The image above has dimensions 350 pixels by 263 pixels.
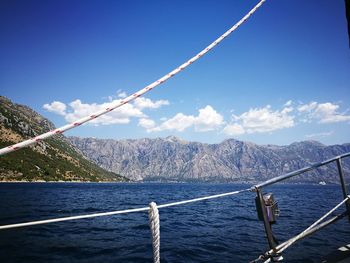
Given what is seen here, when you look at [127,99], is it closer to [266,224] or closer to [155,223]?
[155,223]

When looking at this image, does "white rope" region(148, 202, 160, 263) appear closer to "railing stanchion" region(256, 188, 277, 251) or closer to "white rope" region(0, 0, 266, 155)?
Answer: "white rope" region(0, 0, 266, 155)

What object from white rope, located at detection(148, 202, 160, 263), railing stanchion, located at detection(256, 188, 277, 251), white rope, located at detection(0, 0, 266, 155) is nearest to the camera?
white rope, located at detection(0, 0, 266, 155)

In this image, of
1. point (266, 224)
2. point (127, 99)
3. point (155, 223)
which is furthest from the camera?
point (266, 224)

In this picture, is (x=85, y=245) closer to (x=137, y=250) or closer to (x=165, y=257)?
(x=137, y=250)

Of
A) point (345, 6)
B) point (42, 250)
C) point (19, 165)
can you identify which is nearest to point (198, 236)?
point (42, 250)

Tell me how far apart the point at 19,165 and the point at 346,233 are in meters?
217

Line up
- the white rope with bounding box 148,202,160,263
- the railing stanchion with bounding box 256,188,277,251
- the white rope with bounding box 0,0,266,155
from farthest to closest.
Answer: the railing stanchion with bounding box 256,188,277,251 < the white rope with bounding box 148,202,160,263 < the white rope with bounding box 0,0,266,155

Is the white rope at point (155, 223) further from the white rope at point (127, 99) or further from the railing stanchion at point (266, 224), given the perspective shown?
the railing stanchion at point (266, 224)

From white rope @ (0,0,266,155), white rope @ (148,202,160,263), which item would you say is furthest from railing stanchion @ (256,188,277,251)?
white rope @ (0,0,266,155)

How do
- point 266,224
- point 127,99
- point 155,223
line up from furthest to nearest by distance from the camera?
point 266,224
point 155,223
point 127,99

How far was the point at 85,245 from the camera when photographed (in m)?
15.9

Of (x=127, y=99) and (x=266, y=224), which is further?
(x=266, y=224)

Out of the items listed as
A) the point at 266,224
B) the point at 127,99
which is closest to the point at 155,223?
the point at 127,99

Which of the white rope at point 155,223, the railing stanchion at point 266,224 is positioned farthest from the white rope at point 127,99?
the railing stanchion at point 266,224
